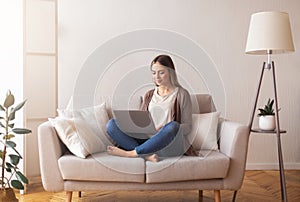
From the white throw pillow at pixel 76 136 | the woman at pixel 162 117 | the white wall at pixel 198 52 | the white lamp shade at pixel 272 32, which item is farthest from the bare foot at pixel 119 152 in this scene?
the white wall at pixel 198 52

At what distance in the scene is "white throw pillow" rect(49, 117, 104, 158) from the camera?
2521mm

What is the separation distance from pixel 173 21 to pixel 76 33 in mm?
1058

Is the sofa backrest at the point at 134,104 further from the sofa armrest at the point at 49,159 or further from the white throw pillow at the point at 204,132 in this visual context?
the sofa armrest at the point at 49,159

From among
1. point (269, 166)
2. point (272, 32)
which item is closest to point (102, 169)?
point (272, 32)

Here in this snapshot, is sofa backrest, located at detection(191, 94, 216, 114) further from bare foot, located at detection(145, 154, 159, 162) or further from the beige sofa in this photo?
bare foot, located at detection(145, 154, 159, 162)

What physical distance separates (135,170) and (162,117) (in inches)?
21.6

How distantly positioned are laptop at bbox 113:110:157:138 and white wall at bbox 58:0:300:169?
1.04 m

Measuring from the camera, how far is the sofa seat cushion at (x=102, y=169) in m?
2.45

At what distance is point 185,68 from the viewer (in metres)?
4.05

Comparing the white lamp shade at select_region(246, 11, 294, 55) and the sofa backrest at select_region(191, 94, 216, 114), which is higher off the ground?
the white lamp shade at select_region(246, 11, 294, 55)

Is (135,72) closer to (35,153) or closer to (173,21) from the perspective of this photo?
(173,21)

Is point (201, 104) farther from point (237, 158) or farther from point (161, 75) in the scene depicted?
point (237, 158)

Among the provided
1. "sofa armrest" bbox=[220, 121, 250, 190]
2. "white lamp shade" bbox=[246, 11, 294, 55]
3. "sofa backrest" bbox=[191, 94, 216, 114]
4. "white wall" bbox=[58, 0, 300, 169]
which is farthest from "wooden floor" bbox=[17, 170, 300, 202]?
"white lamp shade" bbox=[246, 11, 294, 55]

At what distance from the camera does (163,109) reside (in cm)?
286
